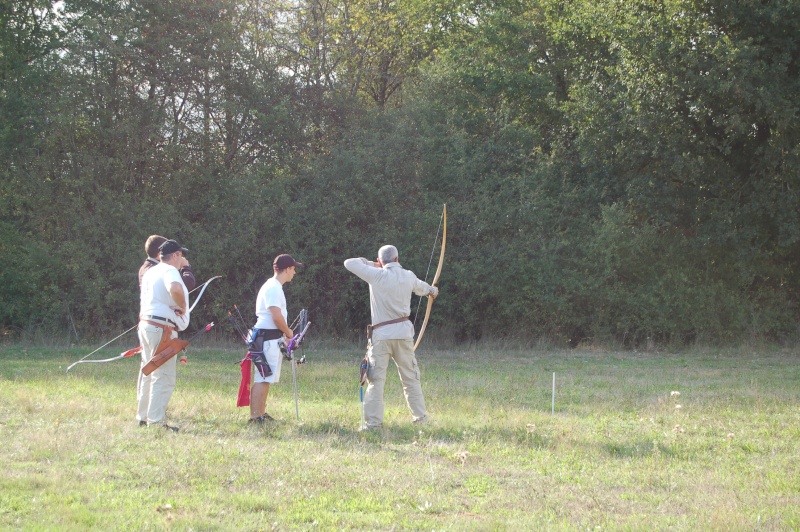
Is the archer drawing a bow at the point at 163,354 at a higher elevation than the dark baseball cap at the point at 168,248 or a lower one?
lower

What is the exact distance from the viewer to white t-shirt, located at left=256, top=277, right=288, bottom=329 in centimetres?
847

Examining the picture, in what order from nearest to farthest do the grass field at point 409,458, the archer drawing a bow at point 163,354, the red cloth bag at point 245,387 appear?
the grass field at point 409,458, the archer drawing a bow at point 163,354, the red cloth bag at point 245,387

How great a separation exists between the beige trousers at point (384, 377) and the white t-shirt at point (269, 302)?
3.45 feet

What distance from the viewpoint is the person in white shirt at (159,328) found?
818 cm

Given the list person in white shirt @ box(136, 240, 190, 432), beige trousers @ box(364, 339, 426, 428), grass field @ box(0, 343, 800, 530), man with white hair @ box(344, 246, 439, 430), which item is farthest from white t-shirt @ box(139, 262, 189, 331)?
beige trousers @ box(364, 339, 426, 428)

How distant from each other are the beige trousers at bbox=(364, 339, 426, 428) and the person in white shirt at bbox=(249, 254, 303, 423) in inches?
36.8

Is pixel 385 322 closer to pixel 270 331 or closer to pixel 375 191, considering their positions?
pixel 270 331

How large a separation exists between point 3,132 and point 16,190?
1.33 m

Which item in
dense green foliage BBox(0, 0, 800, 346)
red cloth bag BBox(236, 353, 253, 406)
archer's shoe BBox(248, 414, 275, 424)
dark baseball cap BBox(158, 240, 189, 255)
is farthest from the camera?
dense green foliage BBox(0, 0, 800, 346)

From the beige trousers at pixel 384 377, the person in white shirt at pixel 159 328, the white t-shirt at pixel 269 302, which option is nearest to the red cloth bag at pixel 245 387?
the white t-shirt at pixel 269 302

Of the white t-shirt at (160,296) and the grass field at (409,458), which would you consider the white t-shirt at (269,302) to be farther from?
the grass field at (409,458)

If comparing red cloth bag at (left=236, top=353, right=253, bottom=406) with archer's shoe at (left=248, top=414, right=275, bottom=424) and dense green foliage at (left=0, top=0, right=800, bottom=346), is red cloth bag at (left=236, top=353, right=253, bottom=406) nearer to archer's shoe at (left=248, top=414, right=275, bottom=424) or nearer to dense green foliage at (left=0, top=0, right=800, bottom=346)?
archer's shoe at (left=248, top=414, right=275, bottom=424)

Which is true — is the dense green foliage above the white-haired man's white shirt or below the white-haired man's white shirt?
above

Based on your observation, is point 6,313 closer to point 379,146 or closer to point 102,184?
point 102,184
